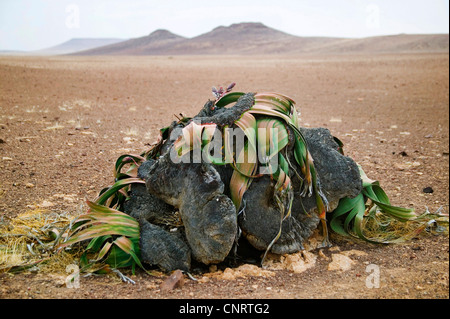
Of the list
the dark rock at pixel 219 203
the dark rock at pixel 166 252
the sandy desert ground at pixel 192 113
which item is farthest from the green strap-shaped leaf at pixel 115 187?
the sandy desert ground at pixel 192 113

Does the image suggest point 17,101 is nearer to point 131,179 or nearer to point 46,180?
point 46,180

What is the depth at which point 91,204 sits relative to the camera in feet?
6.98

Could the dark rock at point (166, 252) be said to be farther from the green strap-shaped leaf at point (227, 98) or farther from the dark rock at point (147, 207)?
the green strap-shaped leaf at point (227, 98)

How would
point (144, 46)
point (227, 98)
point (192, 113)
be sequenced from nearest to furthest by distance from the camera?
point (227, 98), point (192, 113), point (144, 46)

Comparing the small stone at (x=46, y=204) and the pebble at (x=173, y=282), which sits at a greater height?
the small stone at (x=46, y=204)

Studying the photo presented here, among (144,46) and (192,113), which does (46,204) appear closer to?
(192,113)

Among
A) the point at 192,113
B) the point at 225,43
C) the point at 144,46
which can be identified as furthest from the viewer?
the point at 144,46

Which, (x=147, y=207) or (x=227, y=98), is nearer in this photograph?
(x=147, y=207)

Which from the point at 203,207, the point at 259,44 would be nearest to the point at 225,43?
the point at 259,44

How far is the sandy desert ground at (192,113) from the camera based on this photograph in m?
1.85

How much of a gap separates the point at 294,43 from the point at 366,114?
2428 inches

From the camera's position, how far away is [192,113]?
7.19m
